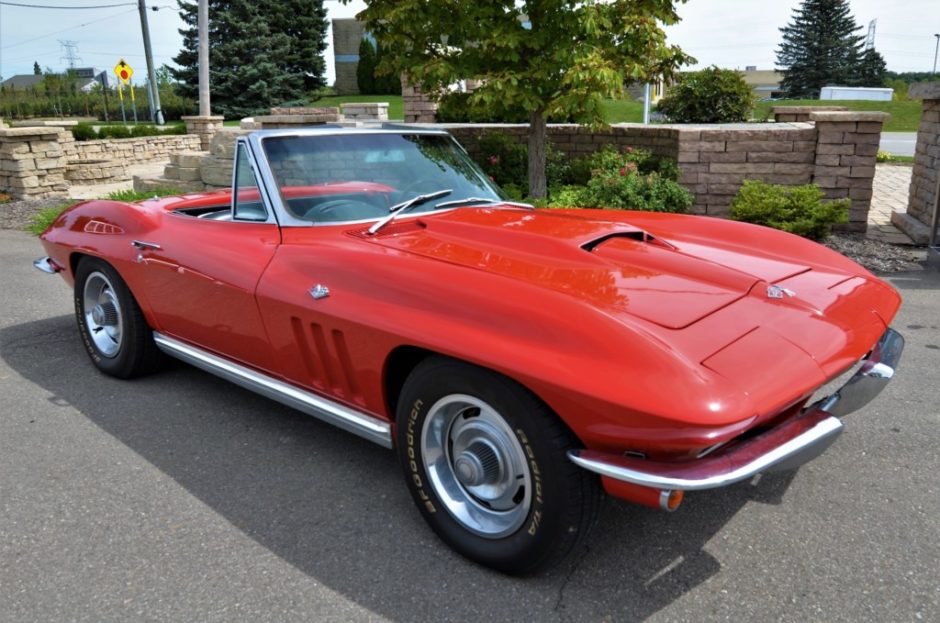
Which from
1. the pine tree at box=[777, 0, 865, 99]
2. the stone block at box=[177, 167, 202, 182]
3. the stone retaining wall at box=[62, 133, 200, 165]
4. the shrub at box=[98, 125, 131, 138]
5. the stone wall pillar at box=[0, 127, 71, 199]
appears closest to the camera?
the stone wall pillar at box=[0, 127, 71, 199]

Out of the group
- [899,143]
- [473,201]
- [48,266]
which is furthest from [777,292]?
[899,143]

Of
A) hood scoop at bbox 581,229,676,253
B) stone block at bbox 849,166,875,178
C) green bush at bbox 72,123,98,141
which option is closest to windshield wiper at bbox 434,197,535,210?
hood scoop at bbox 581,229,676,253

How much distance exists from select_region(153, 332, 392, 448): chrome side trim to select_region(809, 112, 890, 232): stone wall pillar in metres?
7.04

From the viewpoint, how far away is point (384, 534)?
2617mm

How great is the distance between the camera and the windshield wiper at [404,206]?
3.01 meters

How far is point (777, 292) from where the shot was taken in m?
2.49

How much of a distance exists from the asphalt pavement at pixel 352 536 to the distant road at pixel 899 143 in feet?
59.4

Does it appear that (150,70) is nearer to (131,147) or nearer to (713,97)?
(131,147)

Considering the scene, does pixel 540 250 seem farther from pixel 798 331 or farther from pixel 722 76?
pixel 722 76

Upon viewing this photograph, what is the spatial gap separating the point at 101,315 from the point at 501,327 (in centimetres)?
291

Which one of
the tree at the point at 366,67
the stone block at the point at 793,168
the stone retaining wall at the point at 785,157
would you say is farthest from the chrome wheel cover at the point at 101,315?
the tree at the point at 366,67

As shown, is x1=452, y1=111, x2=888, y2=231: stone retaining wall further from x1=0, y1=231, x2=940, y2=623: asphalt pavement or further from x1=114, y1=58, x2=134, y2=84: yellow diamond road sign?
x1=114, y1=58, x2=134, y2=84: yellow diamond road sign

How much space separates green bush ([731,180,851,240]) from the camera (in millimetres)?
7156

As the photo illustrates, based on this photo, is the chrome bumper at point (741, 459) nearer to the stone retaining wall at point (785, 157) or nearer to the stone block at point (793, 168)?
the stone retaining wall at point (785, 157)
